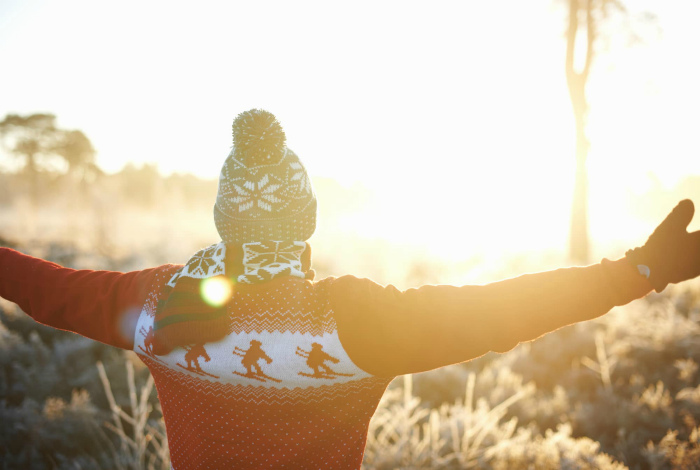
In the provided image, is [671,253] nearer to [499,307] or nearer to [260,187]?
[499,307]

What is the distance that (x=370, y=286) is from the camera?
110cm

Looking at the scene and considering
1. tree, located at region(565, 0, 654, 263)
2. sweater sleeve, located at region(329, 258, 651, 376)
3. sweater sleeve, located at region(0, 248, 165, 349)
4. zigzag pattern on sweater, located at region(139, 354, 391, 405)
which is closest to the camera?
sweater sleeve, located at region(329, 258, 651, 376)

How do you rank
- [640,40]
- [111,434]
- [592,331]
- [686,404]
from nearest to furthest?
1. [686,404]
2. [111,434]
3. [592,331]
4. [640,40]

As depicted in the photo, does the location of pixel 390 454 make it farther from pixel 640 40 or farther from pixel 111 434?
pixel 640 40

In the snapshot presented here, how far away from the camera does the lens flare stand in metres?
1.10

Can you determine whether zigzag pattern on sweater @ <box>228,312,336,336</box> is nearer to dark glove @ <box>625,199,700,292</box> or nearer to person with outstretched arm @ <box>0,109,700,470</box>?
person with outstretched arm @ <box>0,109,700,470</box>

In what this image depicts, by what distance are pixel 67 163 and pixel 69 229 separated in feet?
65.6

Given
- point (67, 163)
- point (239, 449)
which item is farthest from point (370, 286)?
point (67, 163)

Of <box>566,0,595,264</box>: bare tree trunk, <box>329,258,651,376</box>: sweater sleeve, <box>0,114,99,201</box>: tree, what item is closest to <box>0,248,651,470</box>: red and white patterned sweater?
<box>329,258,651,376</box>: sweater sleeve

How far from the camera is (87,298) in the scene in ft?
4.13

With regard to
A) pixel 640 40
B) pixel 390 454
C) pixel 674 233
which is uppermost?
pixel 640 40

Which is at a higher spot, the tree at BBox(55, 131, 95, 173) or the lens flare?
the tree at BBox(55, 131, 95, 173)

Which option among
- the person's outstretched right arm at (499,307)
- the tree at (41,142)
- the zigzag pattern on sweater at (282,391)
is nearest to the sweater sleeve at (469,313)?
the person's outstretched right arm at (499,307)

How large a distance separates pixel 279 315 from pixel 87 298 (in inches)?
25.0
